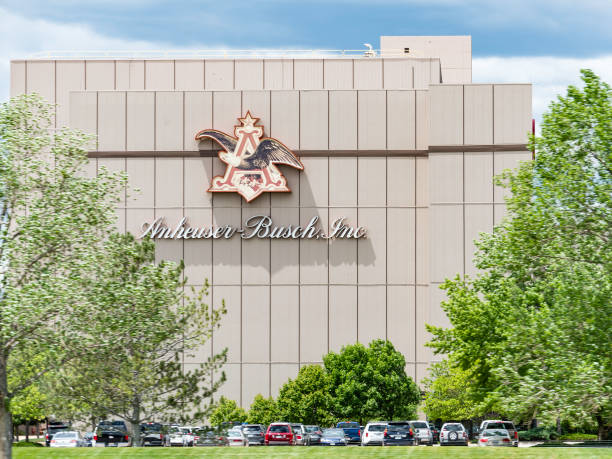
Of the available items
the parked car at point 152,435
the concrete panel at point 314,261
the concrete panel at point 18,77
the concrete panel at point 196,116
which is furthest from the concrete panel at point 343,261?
the concrete panel at point 18,77

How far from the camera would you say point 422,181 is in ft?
245

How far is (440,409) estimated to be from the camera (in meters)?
65.3

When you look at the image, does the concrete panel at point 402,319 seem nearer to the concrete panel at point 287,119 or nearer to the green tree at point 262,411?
the green tree at point 262,411

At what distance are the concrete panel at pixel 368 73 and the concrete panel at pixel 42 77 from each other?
25213 millimetres

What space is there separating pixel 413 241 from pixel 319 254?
7.36 meters

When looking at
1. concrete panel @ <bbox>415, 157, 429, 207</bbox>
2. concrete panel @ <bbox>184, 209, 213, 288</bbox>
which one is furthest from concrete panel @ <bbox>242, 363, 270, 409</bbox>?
concrete panel @ <bbox>415, 157, 429, 207</bbox>

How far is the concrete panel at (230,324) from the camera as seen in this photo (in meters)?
73.1

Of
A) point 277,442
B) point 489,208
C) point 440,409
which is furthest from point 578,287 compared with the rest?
point 489,208

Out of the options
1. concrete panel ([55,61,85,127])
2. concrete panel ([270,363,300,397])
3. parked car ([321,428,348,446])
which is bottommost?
parked car ([321,428,348,446])

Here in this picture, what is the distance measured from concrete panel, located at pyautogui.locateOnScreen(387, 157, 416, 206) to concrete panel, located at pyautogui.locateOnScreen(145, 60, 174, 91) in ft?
64.5

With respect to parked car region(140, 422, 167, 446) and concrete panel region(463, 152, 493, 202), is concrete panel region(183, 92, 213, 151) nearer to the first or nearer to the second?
concrete panel region(463, 152, 493, 202)

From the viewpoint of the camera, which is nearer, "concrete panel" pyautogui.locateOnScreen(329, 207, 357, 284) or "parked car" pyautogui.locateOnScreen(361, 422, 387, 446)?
"parked car" pyautogui.locateOnScreen(361, 422, 387, 446)

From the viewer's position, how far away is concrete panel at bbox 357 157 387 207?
243 feet

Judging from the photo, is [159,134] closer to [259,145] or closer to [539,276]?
[259,145]
